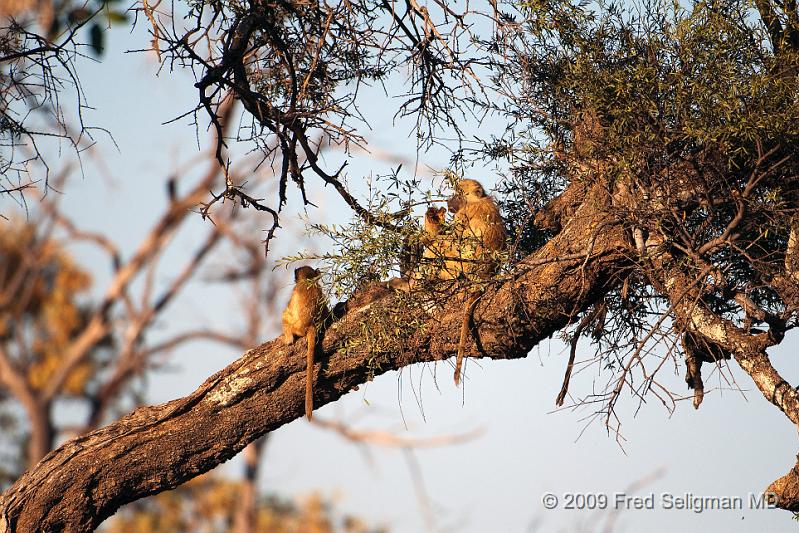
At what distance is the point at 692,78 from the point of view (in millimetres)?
4520

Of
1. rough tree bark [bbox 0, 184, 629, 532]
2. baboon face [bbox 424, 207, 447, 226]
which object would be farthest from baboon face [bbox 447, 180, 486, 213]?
rough tree bark [bbox 0, 184, 629, 532]

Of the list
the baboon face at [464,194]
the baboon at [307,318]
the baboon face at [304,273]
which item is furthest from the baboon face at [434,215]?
the baboon face at [304,273]

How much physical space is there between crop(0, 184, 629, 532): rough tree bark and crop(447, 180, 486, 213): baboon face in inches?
18.6

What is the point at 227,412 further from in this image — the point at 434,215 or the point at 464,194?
the point at 464,194

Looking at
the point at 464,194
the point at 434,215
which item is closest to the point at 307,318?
the point at 434,215

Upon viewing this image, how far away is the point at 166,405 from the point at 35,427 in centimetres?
1492

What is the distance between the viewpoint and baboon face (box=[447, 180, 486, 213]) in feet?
14.5

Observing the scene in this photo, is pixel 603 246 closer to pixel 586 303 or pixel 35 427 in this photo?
pixel 586 303

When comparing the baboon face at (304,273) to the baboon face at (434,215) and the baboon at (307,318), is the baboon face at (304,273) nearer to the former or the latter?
the baboon at (307,318)

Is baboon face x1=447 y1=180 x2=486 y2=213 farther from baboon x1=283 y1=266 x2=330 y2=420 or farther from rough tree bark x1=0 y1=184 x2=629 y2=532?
baboon x1=283 y1=266 x2=330 y2=420

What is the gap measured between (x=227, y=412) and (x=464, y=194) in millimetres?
1790

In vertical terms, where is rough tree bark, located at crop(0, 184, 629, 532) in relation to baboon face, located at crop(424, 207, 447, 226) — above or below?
below

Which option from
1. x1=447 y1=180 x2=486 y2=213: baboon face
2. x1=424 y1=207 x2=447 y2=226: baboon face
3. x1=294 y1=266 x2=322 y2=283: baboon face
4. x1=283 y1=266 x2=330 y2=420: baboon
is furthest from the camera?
x1=294 y1=266 x2=322 y2=283: baboon face


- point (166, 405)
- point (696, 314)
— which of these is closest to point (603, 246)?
point (696, 314)
